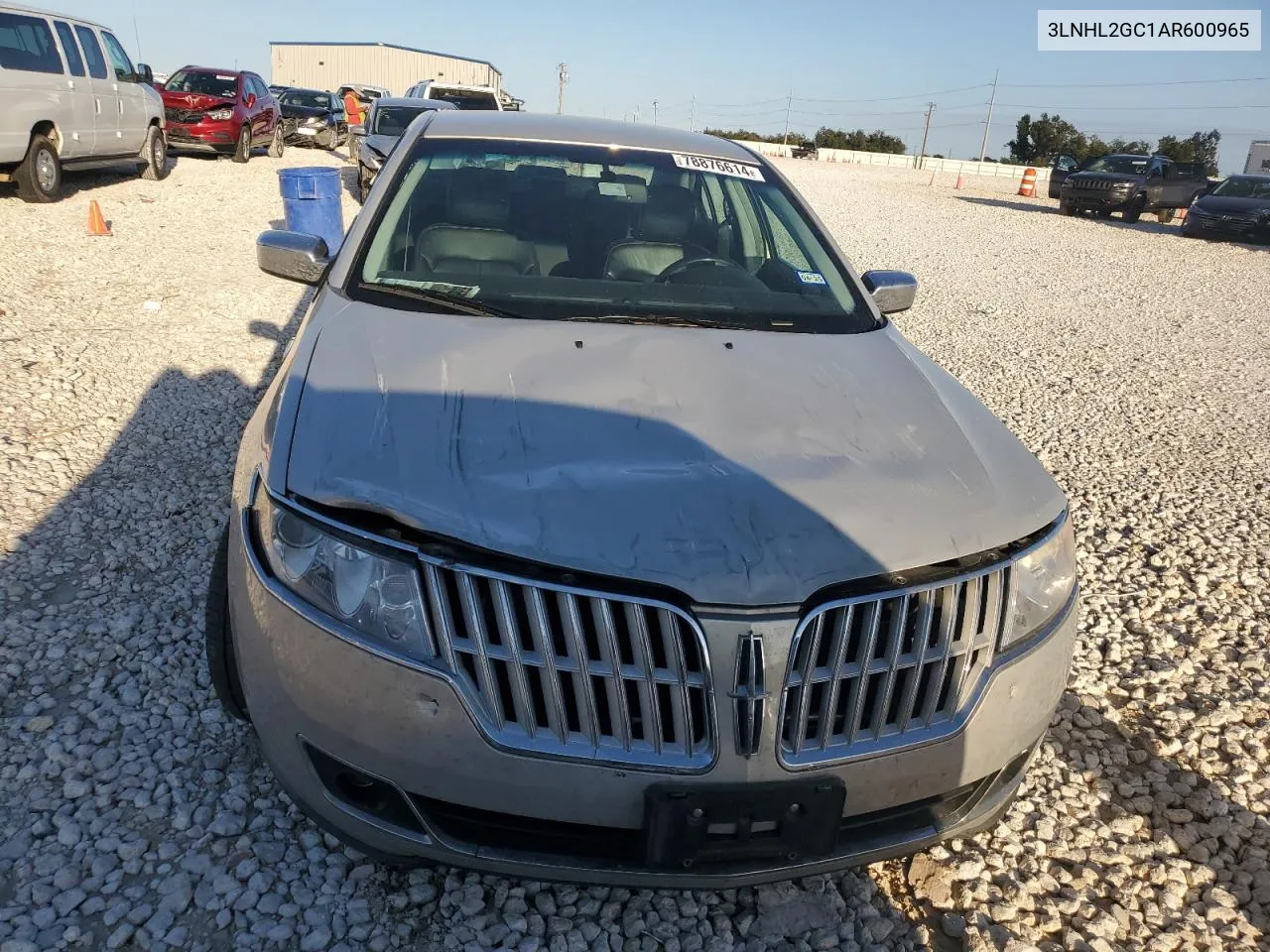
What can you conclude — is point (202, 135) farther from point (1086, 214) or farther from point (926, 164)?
point (926, 164)

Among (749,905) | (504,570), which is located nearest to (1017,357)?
(749,905)

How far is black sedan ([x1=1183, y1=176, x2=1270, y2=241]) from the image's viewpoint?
17.1m

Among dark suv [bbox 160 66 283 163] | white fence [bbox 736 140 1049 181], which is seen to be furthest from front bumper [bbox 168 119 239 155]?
white fence [bbox 736 140 1049 181]

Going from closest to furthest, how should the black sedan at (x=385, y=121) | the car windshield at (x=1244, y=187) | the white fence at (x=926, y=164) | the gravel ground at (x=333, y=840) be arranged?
1. the gravel ground at (x=333, y=840)
2. the black sedan at (x=385, y=121)
3. the car windshield at (x=1244, y=187)
4. the white fence at (x=926, y=164)

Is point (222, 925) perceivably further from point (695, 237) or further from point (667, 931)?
point (695, 237)

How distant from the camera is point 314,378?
2.15 metres

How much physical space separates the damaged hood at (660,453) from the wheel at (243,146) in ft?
58.8

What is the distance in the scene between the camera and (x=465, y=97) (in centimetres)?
1548

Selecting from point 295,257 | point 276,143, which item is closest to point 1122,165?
point 276,143

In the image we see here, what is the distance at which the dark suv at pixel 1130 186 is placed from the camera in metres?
20.8

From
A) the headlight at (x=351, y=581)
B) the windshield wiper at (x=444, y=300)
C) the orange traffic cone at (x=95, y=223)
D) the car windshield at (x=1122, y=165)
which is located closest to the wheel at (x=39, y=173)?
the orange traffic cone at (x=95, y=223)

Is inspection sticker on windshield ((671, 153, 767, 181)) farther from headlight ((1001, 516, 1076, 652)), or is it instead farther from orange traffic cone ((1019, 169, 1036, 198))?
orange traffic cone ((1019, 169, 1036, 198))

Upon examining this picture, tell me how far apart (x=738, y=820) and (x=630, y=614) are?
45cm

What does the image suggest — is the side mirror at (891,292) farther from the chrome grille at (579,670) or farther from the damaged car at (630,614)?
the chrome grille at (579,670)
